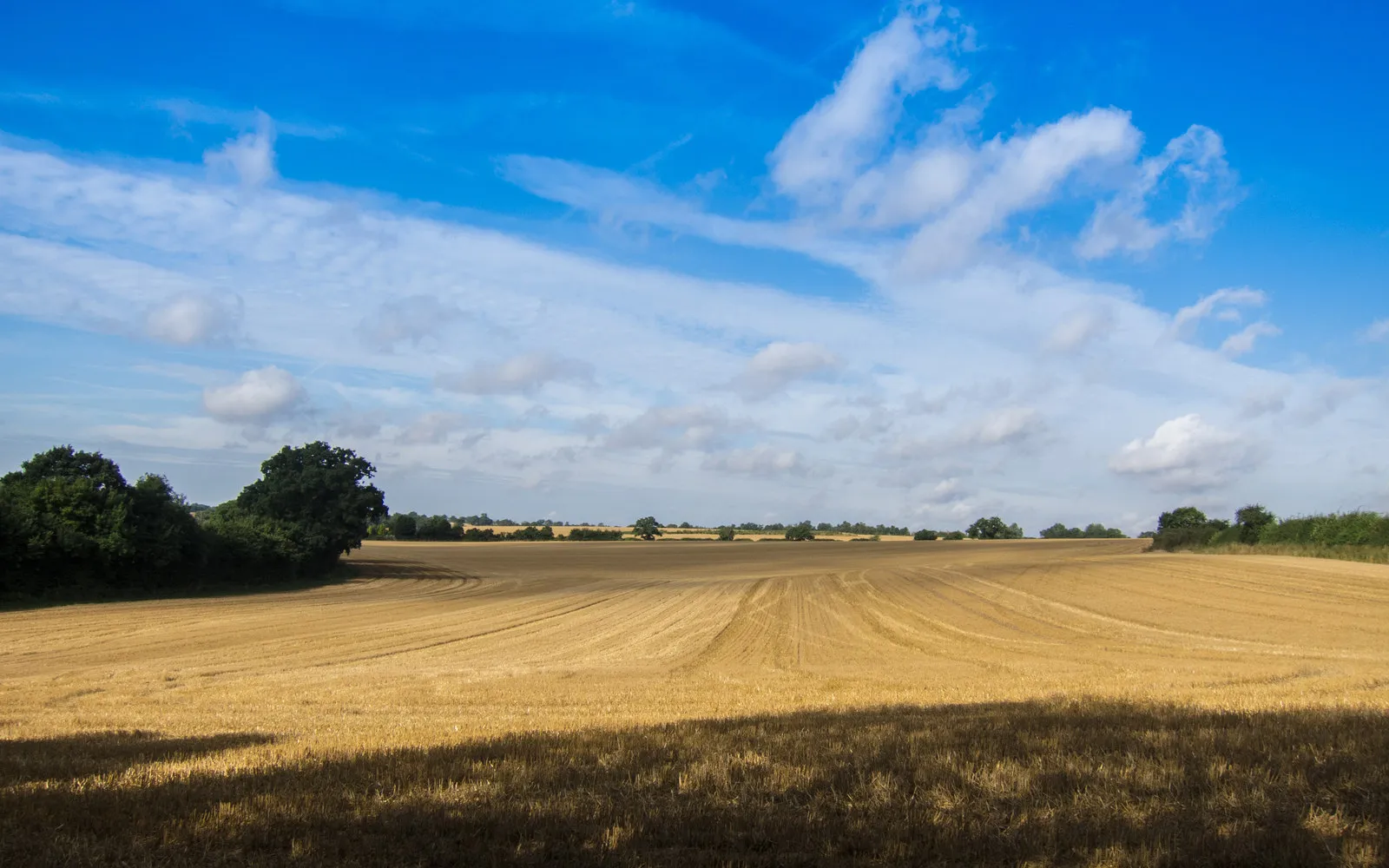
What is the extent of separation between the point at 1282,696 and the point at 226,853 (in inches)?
492

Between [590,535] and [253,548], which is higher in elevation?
[590,535]

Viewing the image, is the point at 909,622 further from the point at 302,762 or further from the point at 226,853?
the point at 226,853

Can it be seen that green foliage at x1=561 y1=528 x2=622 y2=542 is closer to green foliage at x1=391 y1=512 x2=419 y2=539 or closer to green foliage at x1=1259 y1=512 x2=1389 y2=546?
green foliage at x1=391 y1=512 x2=419 y2=539

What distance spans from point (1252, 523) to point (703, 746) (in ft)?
265

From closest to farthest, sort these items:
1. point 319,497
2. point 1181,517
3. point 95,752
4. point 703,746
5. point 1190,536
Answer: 1. point 703,746
2. point 95,752
3. point 319,497
4. point 1190,536
5. point 1181,517

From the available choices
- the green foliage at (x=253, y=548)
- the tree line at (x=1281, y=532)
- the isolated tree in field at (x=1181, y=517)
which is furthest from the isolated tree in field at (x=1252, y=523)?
the green foliage at (x=253, y=548)

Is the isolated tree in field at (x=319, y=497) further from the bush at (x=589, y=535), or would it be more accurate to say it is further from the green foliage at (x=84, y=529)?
the bush at (x=589, y=535)

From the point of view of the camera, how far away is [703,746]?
809 centimetres

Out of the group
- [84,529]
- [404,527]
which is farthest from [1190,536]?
[404,527]

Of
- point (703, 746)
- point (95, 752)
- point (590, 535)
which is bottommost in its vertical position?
point (95, 752)

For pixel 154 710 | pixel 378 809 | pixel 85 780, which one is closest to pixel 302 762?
pixel 85 780

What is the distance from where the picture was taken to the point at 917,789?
641 cm

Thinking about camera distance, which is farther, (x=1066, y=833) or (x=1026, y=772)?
(x=1026, y=772)

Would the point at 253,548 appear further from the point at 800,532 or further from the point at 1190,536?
the point at 800,532
